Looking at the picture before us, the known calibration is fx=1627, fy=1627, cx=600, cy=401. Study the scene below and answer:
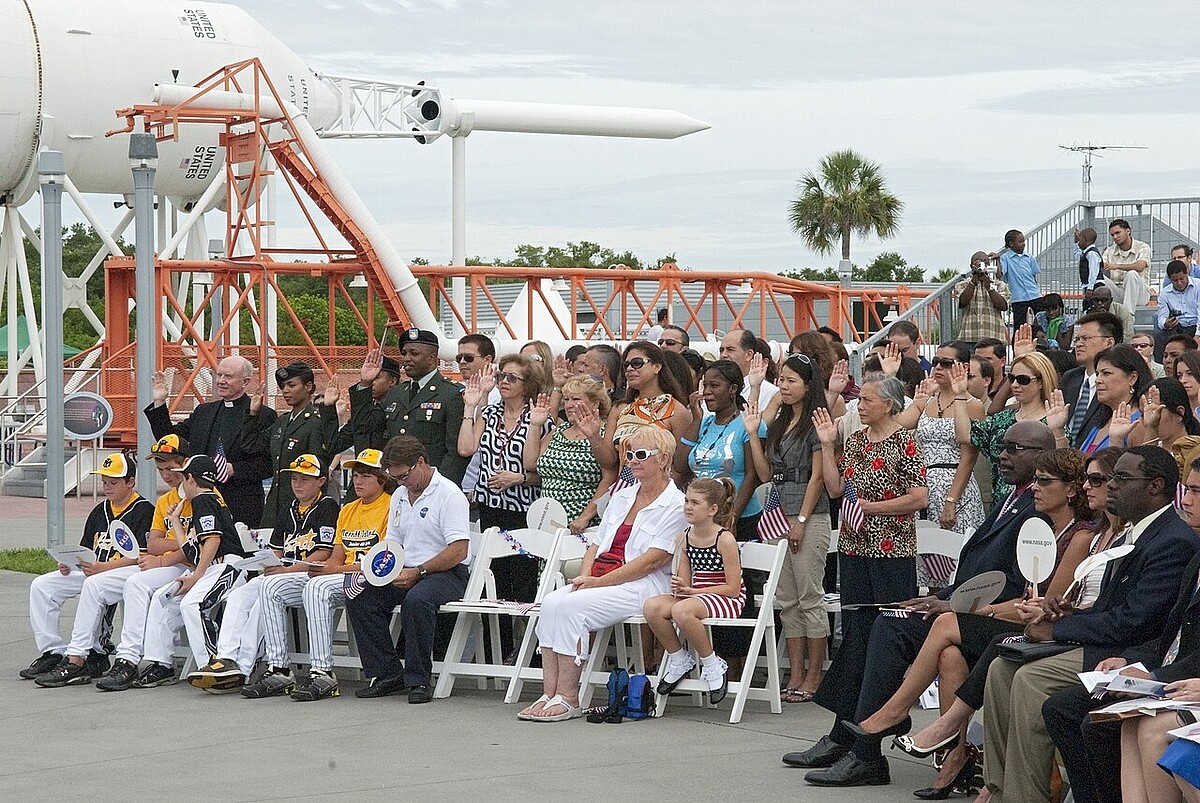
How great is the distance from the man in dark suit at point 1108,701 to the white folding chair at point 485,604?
3.64 metres

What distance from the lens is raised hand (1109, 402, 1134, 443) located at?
772 cm

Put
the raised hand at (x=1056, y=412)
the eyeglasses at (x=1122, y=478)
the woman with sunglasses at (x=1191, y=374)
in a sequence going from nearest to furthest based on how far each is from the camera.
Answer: the eyeglasses at (x=1122, y=478) → the woman with sunglasses at (x=1191, y=374) → the raised hand at (x=1056, y=412)

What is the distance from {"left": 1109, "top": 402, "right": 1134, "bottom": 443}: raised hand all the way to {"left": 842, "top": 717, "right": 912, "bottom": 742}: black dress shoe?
1827 mm

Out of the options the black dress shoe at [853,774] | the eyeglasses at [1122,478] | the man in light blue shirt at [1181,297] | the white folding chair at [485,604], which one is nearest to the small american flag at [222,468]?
the white folding chair at [485,604]

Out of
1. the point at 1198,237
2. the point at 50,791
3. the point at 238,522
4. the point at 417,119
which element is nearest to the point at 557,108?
the point at 417,119

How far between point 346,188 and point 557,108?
28.2ft

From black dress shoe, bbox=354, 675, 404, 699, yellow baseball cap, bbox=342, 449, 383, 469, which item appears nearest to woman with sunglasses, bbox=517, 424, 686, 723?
black dress shoe, bbox=354, 675, 404, 699

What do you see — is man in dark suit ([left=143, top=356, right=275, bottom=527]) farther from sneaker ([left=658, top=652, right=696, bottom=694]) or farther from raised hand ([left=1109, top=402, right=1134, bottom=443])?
raised hand ([left=1109, top=402, right=1134, bottom=443])

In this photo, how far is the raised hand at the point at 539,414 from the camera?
9.84 meters

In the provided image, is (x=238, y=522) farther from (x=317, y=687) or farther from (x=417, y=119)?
(x=417, y=119)

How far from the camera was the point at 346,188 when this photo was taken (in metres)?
24.9

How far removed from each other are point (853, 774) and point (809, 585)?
2.02 m

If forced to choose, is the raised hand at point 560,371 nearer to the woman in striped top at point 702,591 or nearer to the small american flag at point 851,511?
the woman in striped top at point 702,591

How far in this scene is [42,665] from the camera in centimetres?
1007
